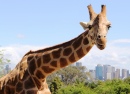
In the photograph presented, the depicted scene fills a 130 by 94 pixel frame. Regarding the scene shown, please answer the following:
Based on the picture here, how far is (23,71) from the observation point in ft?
19.7

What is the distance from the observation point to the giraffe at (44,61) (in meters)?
5.35

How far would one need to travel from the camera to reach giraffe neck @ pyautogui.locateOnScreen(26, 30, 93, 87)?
553cm

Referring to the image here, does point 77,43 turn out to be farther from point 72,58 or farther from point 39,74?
point 39,74

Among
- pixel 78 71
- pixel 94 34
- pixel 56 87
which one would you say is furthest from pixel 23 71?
pixel 78 71

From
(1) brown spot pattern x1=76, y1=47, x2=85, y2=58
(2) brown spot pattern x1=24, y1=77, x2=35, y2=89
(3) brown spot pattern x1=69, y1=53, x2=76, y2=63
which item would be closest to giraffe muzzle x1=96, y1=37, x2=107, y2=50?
(1) brown spot pattern x1=76, y1=47, x2=85, y2=58

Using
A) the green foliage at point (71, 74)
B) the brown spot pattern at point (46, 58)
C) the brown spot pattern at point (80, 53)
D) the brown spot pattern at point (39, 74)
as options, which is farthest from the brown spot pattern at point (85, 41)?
the green foliage at point (71, 74)

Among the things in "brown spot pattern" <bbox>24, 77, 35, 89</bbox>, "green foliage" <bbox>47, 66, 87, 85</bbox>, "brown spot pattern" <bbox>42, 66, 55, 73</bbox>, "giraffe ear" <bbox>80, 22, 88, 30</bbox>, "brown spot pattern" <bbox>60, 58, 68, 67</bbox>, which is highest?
"green foliage" <bbox>47, 66, 87, 85</bbox>

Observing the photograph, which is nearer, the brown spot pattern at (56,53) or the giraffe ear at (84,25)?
the giraffe ear at (84,25)

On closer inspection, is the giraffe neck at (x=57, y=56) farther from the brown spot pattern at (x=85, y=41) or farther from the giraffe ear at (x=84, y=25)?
the giraffe ear at (x=84, y=25)

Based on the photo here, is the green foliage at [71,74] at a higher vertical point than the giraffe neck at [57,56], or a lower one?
→ higher

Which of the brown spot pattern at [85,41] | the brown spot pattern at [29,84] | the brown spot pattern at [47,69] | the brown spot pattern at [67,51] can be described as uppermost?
the brown spot pattern at [85,41]

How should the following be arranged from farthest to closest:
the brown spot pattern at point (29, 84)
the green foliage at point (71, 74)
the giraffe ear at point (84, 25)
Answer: the green foliage at point (71, 74) < the brown spot pattern at point (29, 84) < the giraffe ear at point (84, 25)

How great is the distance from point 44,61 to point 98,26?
1.27 meters

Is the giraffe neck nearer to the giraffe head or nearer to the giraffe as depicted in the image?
the giraffe
